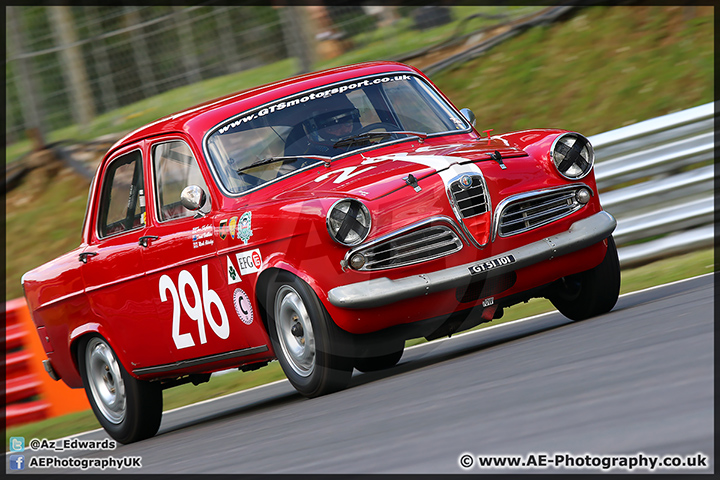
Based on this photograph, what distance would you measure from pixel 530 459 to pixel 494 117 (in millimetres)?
10794

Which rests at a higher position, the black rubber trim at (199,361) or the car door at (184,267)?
the car door at (184,267)

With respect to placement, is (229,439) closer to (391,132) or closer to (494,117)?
(391,132)

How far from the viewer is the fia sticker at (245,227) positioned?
620 cm

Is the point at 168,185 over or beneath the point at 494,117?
over

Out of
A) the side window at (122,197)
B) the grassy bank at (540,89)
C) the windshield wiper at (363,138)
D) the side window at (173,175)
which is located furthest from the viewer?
the grassy bank at (540,89)

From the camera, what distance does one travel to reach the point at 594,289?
6.61 m

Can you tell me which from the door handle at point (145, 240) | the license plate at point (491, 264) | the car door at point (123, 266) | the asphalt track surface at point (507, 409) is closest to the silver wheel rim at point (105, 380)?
the car door at point (123, 266)

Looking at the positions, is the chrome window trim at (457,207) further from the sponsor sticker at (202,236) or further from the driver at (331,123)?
the sponsor sticker at (202,236)

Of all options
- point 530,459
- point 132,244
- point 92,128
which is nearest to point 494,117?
point 92,128

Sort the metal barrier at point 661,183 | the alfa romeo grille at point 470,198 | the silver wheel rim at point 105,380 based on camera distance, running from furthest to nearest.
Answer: the metal barrier at point 661,183, the silver wheel rim at point 105,380, the alfa romeo grille at point 470,198

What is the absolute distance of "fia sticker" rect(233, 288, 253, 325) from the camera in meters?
6.32

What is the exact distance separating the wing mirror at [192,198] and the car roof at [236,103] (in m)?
0.48

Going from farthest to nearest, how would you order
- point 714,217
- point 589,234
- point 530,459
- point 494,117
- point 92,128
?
point 92,128 < point 494,117 < point 714,217 < point 589,234 < point 530,459

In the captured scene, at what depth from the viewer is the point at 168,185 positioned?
7199 mm
